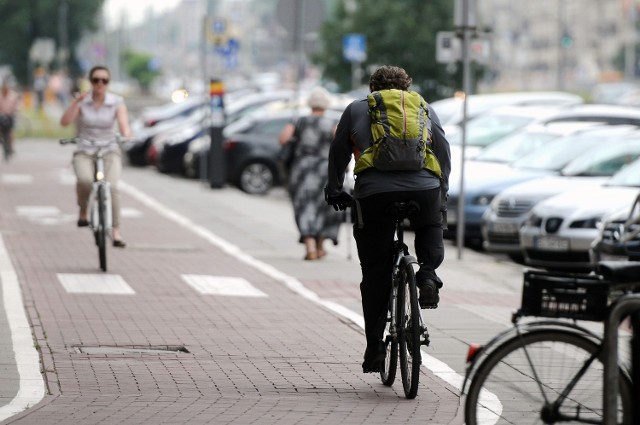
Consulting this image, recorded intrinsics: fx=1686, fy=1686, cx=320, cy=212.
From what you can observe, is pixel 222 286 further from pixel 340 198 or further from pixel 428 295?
pixel 428 295

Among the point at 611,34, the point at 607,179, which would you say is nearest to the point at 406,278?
the point at 607,179

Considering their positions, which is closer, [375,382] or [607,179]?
[375,382]

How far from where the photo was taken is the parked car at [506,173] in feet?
64.9

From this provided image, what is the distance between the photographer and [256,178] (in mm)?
28953

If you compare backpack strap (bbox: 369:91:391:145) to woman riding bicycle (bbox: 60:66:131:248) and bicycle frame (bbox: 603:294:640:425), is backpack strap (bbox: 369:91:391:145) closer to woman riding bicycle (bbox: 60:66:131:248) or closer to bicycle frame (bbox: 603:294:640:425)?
bicycle frame (bbox: 603:294:640:425)

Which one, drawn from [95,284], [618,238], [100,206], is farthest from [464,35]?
[95,284]

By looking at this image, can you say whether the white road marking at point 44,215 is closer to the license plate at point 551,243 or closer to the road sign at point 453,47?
the road sign at point 453,47

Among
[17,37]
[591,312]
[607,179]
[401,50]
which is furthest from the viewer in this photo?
[17,37]

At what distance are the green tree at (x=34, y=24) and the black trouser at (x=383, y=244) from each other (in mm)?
69096

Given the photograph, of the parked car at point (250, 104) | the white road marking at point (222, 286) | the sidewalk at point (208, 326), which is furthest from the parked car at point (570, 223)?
the parked car at point (250, 104)

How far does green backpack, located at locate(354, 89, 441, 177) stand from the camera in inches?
328

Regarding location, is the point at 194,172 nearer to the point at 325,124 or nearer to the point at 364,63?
the point at 364,63

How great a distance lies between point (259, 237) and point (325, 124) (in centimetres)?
314

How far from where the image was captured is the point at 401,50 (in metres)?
43.6
